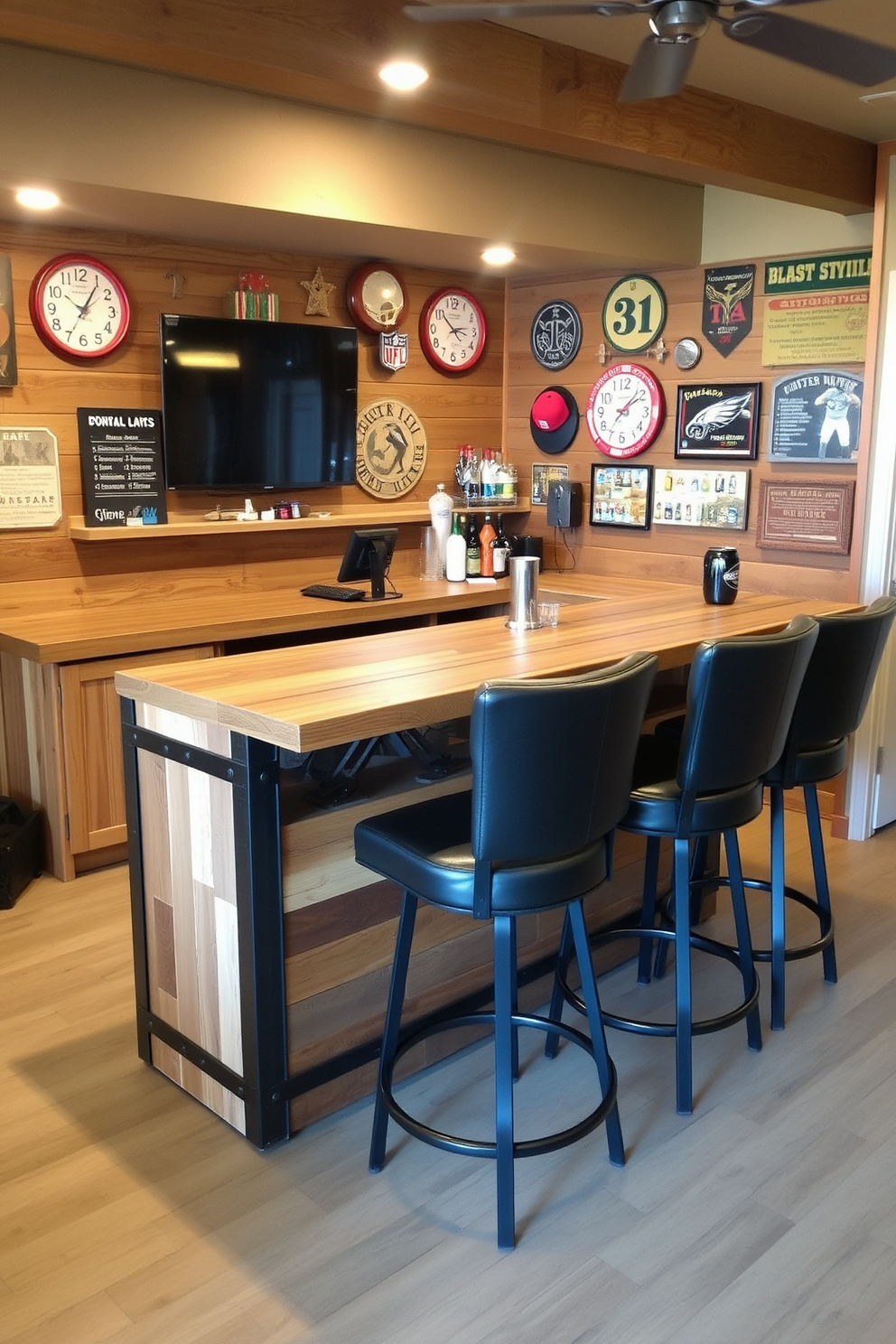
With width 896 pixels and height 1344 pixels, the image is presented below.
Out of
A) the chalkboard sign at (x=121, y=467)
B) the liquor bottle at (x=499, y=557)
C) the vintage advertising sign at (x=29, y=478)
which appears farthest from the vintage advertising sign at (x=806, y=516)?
the vintage advertising sign at (x=29, y=478)

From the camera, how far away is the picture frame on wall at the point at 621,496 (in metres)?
5.01

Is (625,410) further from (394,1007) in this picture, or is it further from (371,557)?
(394,1007)

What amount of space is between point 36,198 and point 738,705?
102 inches

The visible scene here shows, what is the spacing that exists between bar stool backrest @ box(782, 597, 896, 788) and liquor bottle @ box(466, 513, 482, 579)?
242cm

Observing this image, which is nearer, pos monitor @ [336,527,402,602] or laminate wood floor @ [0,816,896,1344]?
laminate wood floor @ [0,816,896,1344]

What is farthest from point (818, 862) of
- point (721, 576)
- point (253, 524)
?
point (253, 524)

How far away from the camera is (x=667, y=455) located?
193 inches

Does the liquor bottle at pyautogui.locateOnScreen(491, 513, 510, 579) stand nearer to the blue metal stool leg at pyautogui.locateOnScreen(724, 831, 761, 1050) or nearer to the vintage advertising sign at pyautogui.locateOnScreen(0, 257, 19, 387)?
the vintage advertising sign at pyautogui.locateOnScreen(0, 257, 19, 387)

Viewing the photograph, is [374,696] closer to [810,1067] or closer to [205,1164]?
[205,1164]

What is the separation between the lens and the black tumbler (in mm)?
3479

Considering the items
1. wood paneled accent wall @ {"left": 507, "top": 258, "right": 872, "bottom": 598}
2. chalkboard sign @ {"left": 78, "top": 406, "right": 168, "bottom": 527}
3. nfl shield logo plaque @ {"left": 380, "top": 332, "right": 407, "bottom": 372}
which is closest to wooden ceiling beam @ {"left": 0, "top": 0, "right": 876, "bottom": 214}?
wood paneled accent wall @ {"left": 507, "top": 258, "right": 872, "bottom": 598}

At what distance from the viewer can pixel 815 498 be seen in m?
4.37

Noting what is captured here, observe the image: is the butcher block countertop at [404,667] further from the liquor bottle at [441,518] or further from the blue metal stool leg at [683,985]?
the liquor bottle at [441,518]

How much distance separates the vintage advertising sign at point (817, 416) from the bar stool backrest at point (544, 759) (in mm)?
2613
